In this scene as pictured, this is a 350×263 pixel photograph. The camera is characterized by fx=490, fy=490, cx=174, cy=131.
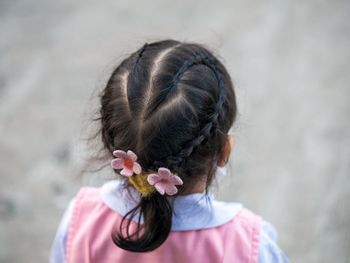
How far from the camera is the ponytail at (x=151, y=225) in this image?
32.3 inches

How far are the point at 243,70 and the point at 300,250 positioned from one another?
3.00ft

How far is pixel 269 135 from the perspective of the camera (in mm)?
1987

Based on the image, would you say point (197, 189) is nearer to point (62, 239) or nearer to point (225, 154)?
Result: point (225, 154)

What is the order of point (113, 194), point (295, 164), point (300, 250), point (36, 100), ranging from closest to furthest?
point (113, 194) < point (300, 250) < point (295, 164) < point (36, 100)

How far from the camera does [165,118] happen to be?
751 millimetres

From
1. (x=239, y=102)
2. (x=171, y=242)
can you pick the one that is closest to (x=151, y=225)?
(x=171, y=242)

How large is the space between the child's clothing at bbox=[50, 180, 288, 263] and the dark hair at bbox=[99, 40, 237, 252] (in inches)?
1.9

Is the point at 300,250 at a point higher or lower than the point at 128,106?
lower

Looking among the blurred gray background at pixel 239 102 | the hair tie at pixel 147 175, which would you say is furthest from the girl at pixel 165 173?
the blurred gray background at pixel 239 102

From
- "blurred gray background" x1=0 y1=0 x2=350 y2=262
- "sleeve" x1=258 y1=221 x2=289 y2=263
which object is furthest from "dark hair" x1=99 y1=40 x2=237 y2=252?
"blurred gray background" x1=0 y1=0 x2=350 y2=262

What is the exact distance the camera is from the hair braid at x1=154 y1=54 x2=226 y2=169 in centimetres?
76

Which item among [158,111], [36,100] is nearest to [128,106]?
[158,111]

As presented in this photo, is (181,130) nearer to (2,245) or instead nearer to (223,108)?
(223,108)

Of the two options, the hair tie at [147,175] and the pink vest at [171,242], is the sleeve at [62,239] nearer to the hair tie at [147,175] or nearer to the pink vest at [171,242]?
the pink vest at [171,242]
